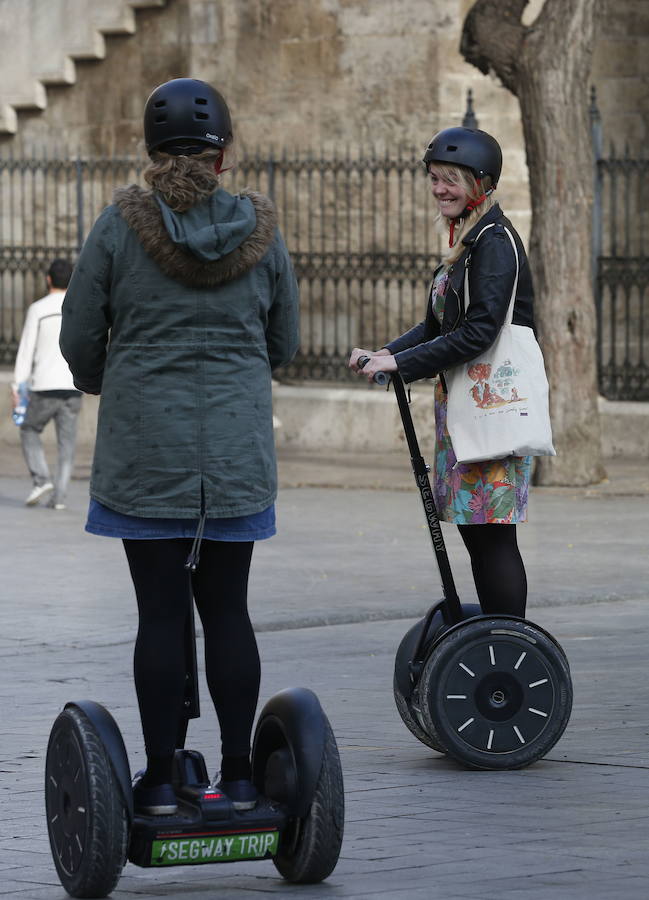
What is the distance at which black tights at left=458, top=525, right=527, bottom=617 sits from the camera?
5965 mm

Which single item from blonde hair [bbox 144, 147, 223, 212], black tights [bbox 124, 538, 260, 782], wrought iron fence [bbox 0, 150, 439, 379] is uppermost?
wrought iron fence [bbox 0, 150, 439, 379]

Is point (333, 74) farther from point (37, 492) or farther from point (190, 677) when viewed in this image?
point (190, 677)

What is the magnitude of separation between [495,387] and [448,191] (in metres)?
0.60

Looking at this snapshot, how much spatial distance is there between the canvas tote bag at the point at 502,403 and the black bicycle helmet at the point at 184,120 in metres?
1.54

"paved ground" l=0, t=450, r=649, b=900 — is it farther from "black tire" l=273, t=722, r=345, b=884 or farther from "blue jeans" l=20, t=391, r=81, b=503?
"blue jeans" l=20, t=391, r=81, b=503

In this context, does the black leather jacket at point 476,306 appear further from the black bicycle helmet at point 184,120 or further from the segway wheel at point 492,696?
the black bicycle helmet at point 184,120

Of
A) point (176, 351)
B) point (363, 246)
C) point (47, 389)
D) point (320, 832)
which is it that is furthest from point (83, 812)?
point (363, 246)

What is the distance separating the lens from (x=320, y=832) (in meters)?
4.46

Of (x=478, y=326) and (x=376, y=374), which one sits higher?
(x=478, y=326)

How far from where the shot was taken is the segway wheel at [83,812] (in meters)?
4.31

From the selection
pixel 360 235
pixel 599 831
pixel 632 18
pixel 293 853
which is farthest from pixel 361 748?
pixel 632 18

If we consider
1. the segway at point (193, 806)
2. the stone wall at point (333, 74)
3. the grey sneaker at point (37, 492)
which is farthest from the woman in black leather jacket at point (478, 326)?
the stone wall at point (333, 74)

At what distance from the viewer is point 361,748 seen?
623 centimetres

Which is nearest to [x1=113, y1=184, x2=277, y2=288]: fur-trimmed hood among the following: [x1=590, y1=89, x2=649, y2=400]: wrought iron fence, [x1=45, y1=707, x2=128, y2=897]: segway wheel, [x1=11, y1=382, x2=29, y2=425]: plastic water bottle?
[x1=45, y1=707, x2=128, y2=897]: segway wheel
